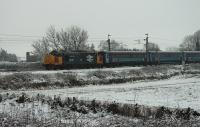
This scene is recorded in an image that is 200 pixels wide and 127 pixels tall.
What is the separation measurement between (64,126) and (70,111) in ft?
16.2

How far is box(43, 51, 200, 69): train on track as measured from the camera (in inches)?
2157

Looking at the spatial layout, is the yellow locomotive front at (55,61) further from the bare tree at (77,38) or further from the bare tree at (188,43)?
the bare tree at (188,43)

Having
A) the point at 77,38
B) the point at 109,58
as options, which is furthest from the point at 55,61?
the point at 77,38

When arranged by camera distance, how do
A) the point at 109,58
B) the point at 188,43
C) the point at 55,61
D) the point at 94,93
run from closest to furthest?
1. the point at 94,93
2. the point at 55,61
3. the point at 109,58
4. the point at 188,43

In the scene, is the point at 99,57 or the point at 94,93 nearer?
the point at 94,93

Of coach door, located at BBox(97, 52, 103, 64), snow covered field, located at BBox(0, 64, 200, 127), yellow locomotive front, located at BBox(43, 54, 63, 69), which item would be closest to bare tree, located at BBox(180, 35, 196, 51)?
snow covered field, located at BBox(0, 64, 200, 127)

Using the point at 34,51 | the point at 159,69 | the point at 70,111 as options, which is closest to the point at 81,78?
the point at 159,69

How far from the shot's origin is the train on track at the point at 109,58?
2157 inches

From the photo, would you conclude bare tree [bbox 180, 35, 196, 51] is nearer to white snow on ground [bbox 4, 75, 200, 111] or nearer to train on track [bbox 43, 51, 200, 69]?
train on track [bbox 43, 51, 200, 69]

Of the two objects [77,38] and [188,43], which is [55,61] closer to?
[77,38]

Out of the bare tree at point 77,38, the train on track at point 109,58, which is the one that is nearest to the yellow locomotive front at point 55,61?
the train on track at point 109,58

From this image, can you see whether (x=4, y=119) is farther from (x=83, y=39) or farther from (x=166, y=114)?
(x=83, y=39)

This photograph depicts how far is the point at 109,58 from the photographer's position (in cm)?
6338

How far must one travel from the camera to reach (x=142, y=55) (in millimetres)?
70312
